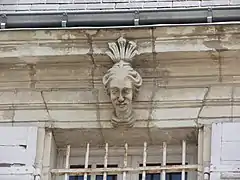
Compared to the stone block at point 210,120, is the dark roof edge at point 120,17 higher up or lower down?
higher up

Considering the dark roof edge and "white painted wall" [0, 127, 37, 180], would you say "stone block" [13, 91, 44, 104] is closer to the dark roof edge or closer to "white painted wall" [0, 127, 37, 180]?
"white painted wall" [0, 127, 37, 180]

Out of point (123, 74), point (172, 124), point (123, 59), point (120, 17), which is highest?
point (120, 17)

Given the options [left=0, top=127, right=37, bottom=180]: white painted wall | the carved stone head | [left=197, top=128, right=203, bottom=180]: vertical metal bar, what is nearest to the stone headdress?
the carved stone head

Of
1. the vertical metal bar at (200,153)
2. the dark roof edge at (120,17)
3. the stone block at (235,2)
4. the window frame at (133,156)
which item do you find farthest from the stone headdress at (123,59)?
the stone block at (235,2)

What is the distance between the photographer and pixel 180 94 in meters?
9.73

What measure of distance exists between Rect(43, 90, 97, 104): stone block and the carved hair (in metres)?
0.19

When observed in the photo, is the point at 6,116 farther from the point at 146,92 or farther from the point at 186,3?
the point at 186,3

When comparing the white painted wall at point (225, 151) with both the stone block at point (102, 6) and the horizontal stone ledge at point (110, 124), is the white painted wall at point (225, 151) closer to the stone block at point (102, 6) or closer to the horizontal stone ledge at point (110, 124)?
the horizontal stone ledge at point (110, 124)

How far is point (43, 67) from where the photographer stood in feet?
32.3

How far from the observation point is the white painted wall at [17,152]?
952cm

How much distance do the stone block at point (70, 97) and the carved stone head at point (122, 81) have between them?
0.61 feet

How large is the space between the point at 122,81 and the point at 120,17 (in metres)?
0.47

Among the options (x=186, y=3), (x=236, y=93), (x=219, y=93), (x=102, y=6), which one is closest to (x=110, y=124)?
(x=219, y=93)

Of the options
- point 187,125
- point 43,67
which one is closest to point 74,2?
point 43,67
